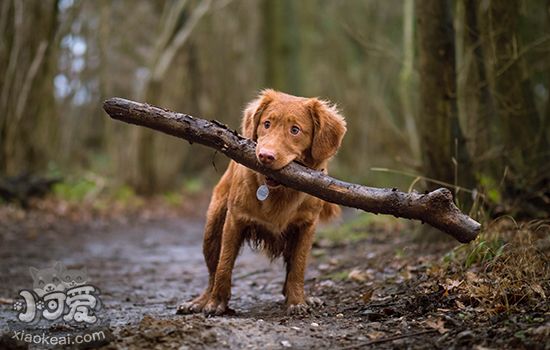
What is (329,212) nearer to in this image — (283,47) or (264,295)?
(264,295)

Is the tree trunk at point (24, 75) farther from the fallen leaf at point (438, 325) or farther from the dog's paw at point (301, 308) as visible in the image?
the fallen leaf at point (438, 325)

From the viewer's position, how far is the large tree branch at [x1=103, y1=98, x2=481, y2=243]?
165 inches

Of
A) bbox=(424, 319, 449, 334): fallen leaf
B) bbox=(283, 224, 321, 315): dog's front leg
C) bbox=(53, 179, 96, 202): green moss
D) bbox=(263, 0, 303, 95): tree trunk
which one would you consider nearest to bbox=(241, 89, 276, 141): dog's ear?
bbox=(283, 224, 321, 315): dog's front leg

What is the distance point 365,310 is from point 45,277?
8.61 ft

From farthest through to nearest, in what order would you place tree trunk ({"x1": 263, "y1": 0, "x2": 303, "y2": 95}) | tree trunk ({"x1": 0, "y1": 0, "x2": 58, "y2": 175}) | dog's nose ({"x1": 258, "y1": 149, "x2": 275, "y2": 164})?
1. tree trunk ({"x1": 263, "y1": 0, "x2": 303, "y2": 95})
2. tree trunk ({"x1": 0, "y1": 0, "x2": 58, "y2": 175})
3. dog's nose ({"x1": 258, "y1": 149, "x2": 275, "y2": 164})

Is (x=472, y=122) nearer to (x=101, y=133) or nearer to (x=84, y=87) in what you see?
(x=84, y=87)

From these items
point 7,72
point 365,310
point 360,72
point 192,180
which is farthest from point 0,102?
point 360,72

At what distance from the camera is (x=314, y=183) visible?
14.9 ft

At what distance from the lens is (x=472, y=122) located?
7344 mm

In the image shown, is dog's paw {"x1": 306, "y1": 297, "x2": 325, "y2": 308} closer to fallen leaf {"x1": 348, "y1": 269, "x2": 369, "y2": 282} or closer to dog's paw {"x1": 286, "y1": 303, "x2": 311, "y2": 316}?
dog's paw {"x1": 286, "y1": 303, "x2": 311, "y2": 316}

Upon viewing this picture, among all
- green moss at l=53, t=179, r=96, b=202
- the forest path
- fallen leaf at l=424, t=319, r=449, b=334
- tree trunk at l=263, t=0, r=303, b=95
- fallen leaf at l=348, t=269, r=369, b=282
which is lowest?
the forest path

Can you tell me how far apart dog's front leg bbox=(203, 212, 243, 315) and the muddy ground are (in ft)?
0.64

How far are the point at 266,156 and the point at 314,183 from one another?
404 millimetres

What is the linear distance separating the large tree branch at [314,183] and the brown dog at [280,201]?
0.24 m
